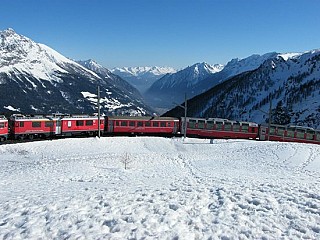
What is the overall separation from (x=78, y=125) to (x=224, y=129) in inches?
1064

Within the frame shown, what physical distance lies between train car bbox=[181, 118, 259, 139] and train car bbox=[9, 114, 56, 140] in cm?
2615

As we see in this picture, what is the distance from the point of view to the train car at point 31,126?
4366 cm

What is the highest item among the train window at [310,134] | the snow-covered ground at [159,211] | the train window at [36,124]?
the train window at [36,124]

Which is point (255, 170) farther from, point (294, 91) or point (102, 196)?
point (294, 91)

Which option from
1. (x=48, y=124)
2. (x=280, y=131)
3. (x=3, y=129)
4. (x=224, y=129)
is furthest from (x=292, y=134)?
(x=3, y=129)

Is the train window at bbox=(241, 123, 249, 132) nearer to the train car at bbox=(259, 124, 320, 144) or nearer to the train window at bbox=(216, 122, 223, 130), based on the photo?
the train car at bbox=(259, 124, 320, 144)

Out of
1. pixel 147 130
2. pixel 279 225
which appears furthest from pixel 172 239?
pixel 147 130

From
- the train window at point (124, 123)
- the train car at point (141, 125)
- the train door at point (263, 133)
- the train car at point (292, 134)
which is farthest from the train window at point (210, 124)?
the train window at point (124, 123)

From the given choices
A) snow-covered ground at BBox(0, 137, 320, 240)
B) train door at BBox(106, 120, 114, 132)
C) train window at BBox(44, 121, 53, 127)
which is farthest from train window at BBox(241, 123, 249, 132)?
train window at BBox(44, 121, 53, 127)

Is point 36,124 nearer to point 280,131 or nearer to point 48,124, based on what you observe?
point 48,124

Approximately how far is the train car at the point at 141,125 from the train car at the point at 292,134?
1795cm

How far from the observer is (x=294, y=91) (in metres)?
199

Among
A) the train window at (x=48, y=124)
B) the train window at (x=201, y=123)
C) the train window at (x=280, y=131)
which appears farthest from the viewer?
the train window at (x=201, y=123)

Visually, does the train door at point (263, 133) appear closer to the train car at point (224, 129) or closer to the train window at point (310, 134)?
the train car at point (224, 129)
